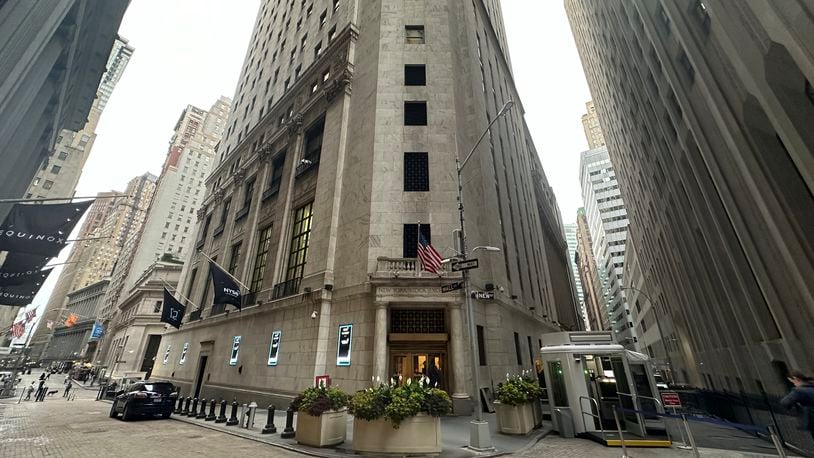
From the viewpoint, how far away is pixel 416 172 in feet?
67.6

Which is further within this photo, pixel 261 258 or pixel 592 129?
pixel 592 129

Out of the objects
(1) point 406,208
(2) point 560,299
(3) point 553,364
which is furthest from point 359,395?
(2) point 560,299

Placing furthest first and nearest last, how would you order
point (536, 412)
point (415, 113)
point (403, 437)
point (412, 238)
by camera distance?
1. point (415, 113)
2. point (412, 238)
3. point (536, 412)
4. point (403, 437)

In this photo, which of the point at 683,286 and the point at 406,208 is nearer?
the point at 406,208

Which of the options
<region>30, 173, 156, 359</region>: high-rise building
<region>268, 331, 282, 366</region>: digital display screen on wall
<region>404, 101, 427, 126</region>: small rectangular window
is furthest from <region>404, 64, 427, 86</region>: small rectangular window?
<region>30, 173, 156, 359</region>: high-rise building

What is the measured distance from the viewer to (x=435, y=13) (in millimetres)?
25625

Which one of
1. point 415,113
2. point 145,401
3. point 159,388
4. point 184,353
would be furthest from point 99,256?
point 415,113

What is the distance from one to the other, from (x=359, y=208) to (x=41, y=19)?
46.3 ft

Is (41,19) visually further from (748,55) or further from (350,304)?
(748,55)

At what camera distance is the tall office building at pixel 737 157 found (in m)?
10.7

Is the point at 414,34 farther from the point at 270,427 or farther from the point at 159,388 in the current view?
the point at 159,388

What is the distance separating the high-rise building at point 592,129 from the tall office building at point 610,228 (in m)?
26.5

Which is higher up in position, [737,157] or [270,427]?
[737,157]

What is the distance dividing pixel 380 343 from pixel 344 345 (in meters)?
2.79
